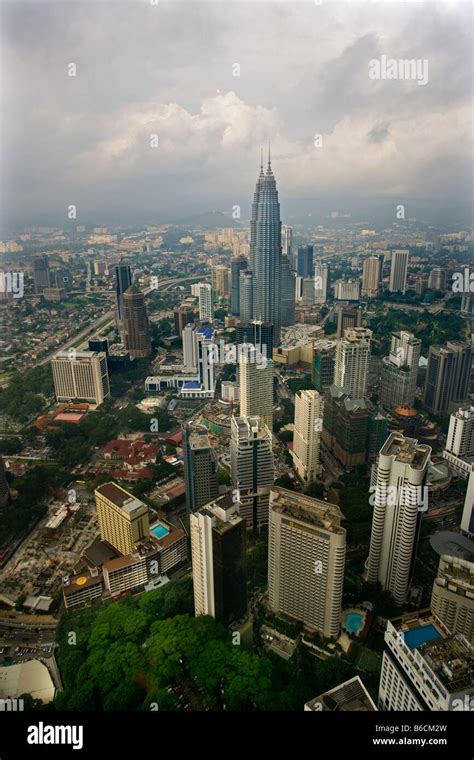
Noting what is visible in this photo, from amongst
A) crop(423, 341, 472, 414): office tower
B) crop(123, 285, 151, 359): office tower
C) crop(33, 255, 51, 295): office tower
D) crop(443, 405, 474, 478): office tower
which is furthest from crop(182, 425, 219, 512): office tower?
crop(123, 285, 151, 359): office tower

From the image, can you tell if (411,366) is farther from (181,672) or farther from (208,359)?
(181,672)

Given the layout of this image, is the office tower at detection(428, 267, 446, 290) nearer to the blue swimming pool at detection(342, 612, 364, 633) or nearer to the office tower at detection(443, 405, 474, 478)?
the office tower at detection(443, 405, 474, 478)

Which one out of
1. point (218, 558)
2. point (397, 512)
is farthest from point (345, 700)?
point (397, 512)

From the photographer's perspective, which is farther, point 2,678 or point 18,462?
point 18,462

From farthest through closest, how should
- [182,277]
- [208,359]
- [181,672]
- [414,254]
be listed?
[182,277], [414,254], [208,359], [181,672]

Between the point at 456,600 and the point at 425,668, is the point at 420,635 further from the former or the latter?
the point at 456,600

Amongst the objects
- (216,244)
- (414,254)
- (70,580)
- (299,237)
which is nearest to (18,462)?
(70,580)
